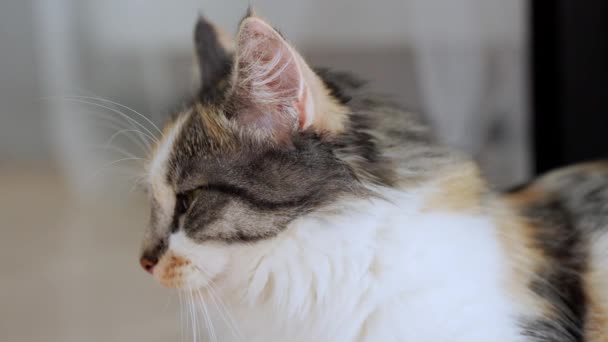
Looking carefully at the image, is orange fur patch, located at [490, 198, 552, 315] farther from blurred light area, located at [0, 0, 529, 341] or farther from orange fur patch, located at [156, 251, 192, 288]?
blurred light area, located at [0, 0, 529, 341]

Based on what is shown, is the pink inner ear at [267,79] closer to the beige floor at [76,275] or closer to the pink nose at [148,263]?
the pink nose at [148,263]

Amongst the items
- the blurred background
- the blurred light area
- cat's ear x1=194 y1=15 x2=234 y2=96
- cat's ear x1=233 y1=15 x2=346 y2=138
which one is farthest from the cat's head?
the blurred light area

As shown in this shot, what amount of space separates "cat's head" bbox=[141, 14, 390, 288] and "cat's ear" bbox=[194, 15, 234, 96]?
15cm

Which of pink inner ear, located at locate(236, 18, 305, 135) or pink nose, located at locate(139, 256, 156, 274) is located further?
pink nose, located at locate(139, 256, 156, 274)

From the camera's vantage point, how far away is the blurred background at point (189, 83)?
1.77 m

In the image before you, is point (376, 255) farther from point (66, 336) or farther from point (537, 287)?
point (66, 336)

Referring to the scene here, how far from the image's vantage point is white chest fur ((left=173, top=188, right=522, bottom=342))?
0.90 metres

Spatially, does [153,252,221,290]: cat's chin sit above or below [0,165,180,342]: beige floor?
above

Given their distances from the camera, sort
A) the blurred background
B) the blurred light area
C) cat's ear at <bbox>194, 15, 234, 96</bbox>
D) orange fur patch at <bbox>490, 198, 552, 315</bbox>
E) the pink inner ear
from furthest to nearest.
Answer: the blurred light area
the blurred background
cat's ear at <bbox>194, 15, 234, 96</bbox>
orange fur patch at <bbox>490, 198, 552, 315</bbox>
the pink inner ear

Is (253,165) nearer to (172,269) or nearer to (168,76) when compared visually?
(172,269)

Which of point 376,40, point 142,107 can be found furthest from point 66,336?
point 376,40

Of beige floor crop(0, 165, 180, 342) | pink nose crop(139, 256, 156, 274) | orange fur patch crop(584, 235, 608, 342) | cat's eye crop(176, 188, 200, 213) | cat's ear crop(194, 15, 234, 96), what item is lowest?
beige floor crop(0, 165, 180, 342)

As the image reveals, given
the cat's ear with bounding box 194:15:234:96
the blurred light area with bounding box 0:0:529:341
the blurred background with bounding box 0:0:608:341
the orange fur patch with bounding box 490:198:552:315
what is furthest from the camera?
the blurred light area with bounding box 0:0:529:341

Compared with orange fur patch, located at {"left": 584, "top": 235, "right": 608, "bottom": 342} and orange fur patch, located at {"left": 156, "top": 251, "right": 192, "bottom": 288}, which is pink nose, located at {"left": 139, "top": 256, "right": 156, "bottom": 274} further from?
orange fur patch, located at {"left": 584, "top": 235, "right": 608, "bottom": 342}
